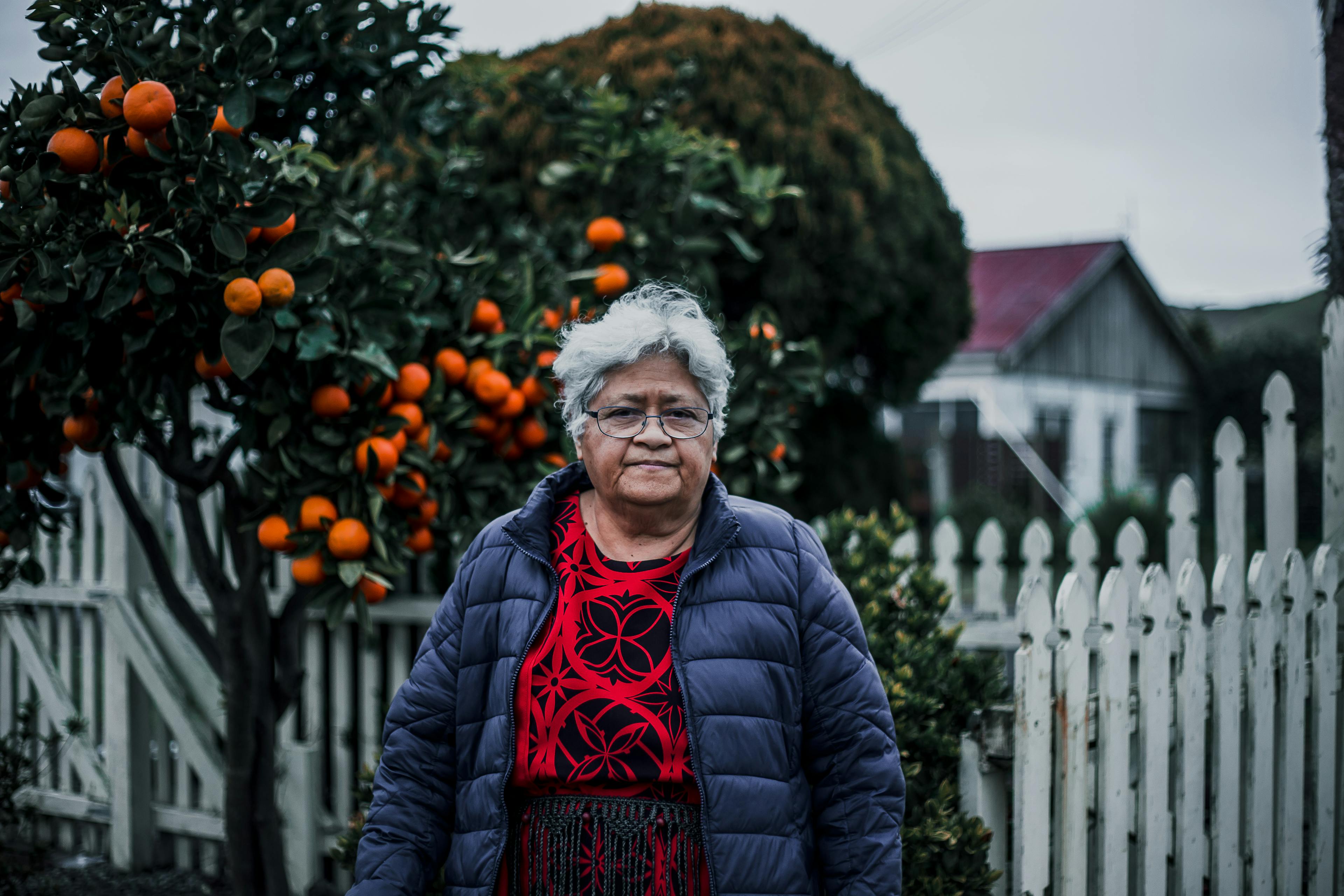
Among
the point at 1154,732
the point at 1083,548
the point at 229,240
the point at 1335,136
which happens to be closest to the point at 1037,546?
the point at 1083,548

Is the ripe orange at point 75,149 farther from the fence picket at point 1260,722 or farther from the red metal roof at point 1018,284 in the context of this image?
the red metal roof at point 1018,284

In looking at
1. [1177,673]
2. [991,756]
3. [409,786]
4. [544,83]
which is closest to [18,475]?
[409,786]

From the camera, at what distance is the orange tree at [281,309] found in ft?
6.84

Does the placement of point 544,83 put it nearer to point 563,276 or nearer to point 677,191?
point 677,191

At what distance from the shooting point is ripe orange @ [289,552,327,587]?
2.38 m

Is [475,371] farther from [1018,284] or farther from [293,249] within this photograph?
[1018,284]

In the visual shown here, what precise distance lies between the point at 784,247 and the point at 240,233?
9.83 ft

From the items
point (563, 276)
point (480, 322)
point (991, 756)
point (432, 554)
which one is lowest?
point (991, 756)

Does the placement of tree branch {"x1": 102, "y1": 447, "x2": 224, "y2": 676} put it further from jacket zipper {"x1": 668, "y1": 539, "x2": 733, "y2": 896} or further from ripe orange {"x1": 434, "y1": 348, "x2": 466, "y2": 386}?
jacket zipper {"x1": 668, "y1": 539, "x2": 733, "y2": 896}

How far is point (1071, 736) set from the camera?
2.22 metres

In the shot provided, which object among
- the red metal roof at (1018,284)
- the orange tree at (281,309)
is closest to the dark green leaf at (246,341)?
the orange tree at (281,309)

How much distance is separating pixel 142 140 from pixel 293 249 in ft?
1.21

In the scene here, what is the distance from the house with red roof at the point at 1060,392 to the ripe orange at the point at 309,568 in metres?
10.9

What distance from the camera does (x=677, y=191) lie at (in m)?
3.49
